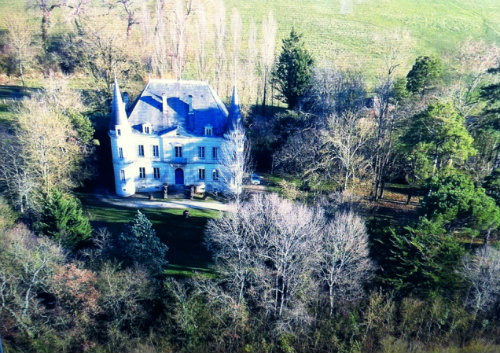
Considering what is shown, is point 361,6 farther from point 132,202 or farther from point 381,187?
point 132,202

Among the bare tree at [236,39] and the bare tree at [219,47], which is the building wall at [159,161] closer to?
the bare tree at [219,47]

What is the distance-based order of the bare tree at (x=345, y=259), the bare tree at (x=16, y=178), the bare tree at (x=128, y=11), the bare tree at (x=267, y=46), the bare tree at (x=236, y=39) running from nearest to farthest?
1. the bare tree at (x=345, y=259)
2. the bare tree at (x=16, y=178)
3. the bare tree at (x=267, y=46)
4. the bare tree at (x=236, y=39)
5. the bare tree at (x=128, y=11)

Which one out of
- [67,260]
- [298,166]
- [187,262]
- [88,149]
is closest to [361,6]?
[298,166]

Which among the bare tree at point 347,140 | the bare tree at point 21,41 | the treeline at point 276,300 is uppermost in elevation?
the bare tree at point 21,41

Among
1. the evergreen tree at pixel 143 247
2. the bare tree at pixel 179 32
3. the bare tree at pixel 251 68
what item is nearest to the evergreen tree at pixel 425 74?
the bare tree at pixel 251 68

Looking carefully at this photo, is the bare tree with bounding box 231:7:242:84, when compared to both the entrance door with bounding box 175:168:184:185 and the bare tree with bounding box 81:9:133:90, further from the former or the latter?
the entrance door with bounding box 175:168:184:185

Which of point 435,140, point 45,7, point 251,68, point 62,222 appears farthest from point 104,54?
point 435,140
